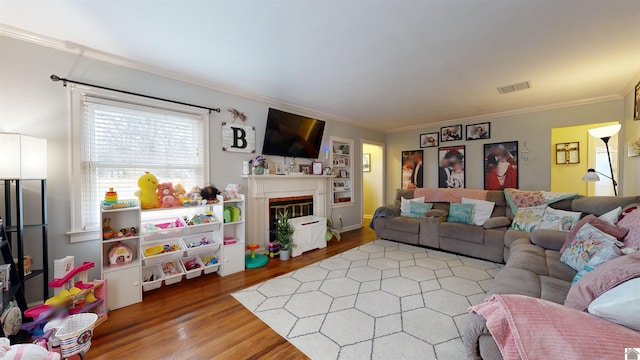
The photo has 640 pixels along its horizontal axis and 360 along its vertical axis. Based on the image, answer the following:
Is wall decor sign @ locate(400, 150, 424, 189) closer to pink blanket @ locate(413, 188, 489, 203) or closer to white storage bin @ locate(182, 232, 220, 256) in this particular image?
pink blanket @ locate(413, 188, 489, 203)

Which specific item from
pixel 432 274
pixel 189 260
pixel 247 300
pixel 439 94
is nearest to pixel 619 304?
pixel 432 274

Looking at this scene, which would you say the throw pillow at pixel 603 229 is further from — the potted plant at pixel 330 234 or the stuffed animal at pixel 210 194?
the stuffed animal at pixel 210 194

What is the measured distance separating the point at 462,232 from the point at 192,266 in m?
3.48

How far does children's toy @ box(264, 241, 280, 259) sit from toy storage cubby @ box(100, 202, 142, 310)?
1.48m

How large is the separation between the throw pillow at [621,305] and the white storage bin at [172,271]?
3029mm

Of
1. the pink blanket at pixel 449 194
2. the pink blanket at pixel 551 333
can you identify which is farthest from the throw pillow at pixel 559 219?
the pink blanket at pixel 551 333

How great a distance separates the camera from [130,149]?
237cm

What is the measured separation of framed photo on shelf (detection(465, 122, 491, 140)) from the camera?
4.34m

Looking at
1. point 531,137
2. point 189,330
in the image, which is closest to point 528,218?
point 531,137

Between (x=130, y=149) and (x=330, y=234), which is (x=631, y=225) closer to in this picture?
(x=330, y=234)

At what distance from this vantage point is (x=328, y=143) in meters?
4.46

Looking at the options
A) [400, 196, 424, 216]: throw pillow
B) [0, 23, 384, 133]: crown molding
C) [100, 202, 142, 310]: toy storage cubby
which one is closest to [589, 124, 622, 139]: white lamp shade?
[400, 196, 424, 216]: throw pillow

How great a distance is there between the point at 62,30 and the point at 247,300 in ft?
8.69

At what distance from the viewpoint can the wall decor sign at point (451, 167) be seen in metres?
4.65
